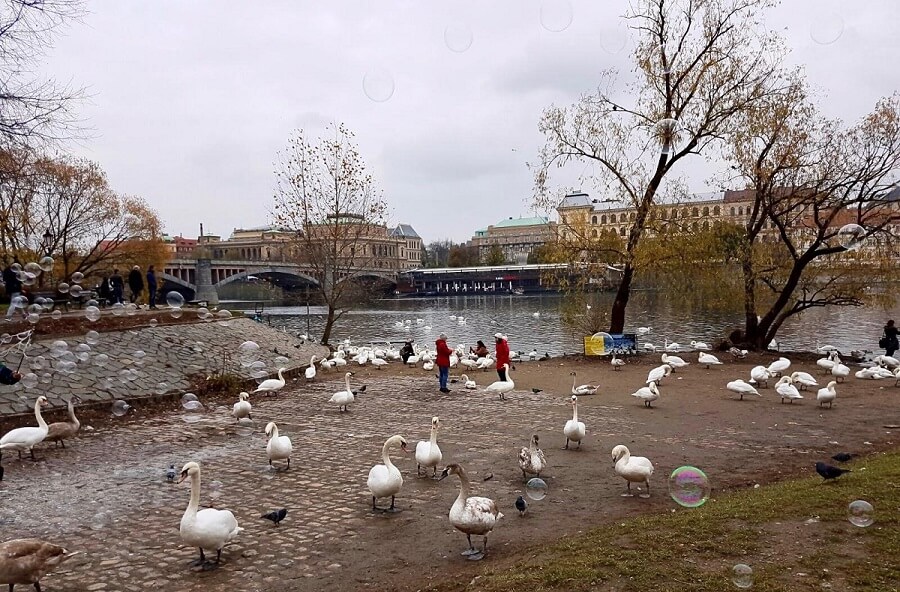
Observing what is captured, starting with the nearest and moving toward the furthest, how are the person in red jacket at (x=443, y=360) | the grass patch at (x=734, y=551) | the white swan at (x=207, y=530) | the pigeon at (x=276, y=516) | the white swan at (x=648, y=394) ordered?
the grass patch at (x=734, y=551) → the white swan at (x=207, y=530) → the pigeon at (x=276, y=516) → the white swan at (x=648, y=394) → the person in red jacket at (x=443, y=360)

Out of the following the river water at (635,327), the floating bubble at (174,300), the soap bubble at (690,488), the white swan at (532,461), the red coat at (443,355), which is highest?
the floating bubble at (174,300)

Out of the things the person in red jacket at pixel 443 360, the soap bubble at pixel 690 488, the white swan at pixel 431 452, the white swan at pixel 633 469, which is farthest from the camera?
the person in red jacket at pixel 443 360

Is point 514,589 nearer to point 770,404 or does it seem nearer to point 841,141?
point 770,404

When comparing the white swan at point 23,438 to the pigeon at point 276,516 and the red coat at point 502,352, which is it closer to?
the pigeon at point 276,516

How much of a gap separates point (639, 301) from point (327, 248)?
3975 cm

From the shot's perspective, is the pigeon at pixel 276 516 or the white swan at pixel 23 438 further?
the white swan at pixel 23 438

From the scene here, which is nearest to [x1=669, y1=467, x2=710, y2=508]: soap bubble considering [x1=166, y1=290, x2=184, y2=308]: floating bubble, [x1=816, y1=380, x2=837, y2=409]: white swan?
[x1=816, y1=380, x2=837, y2=409]: white swan

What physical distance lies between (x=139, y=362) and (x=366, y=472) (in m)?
9.89

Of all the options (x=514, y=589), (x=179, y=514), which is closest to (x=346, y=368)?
(x=179, y=514)

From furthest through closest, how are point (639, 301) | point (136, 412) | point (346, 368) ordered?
point (639, 301) < point (346, 368) < point (136, 412)

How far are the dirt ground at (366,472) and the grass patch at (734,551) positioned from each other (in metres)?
0.71

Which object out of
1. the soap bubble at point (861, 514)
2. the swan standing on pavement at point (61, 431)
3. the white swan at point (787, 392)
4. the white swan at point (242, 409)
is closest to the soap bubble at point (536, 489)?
the soap bubble at point (861, 514)

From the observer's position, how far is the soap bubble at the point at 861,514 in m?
5.39

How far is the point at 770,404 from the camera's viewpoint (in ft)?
45.5
